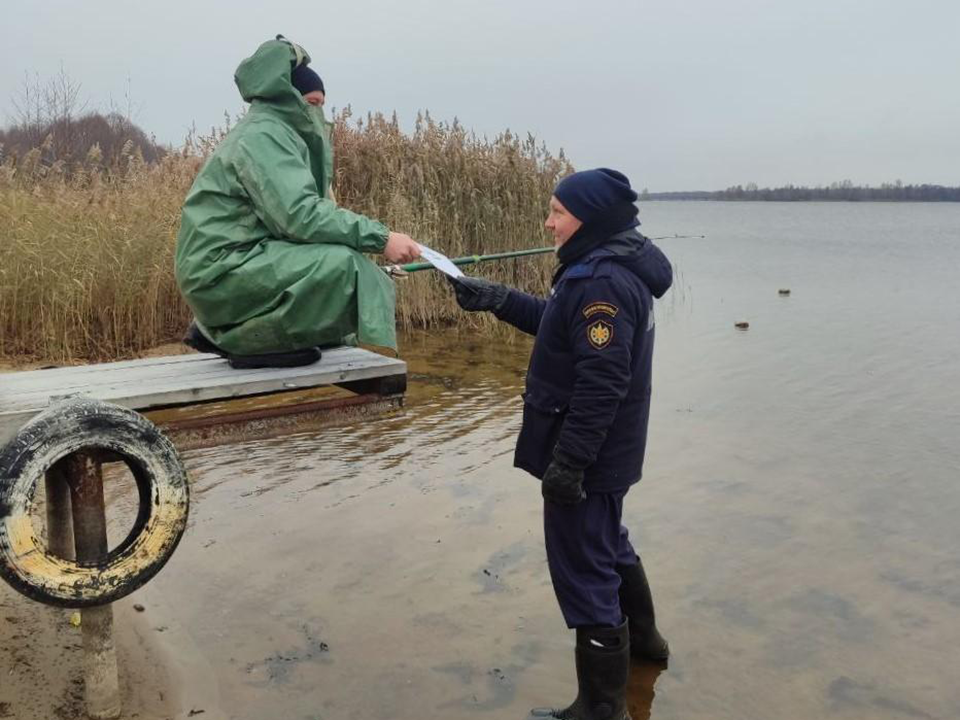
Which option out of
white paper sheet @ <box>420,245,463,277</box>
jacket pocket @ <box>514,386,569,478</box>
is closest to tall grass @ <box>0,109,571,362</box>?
white paper sheet @ <box>420,245,463,277</box>

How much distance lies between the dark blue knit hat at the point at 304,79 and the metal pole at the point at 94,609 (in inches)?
69.0

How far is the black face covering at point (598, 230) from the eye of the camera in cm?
301

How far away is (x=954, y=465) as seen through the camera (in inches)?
242

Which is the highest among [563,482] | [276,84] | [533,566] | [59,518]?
[276,84]

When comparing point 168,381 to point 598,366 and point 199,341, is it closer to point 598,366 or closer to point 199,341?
point 199,341

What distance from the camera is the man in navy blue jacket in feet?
9.50

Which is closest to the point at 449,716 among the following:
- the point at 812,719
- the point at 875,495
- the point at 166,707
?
the point at 166,707

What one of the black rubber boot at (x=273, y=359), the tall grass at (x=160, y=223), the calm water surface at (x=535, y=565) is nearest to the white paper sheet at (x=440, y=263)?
the black rubber boot at (x=273, y=359)

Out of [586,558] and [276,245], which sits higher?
[276,245]

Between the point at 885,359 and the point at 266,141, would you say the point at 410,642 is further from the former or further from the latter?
the point at 885,359

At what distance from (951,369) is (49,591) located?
9.34 metres

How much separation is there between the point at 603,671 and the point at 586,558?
38 cm

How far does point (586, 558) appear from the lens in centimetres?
304

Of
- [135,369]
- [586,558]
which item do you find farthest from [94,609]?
[586,558]
